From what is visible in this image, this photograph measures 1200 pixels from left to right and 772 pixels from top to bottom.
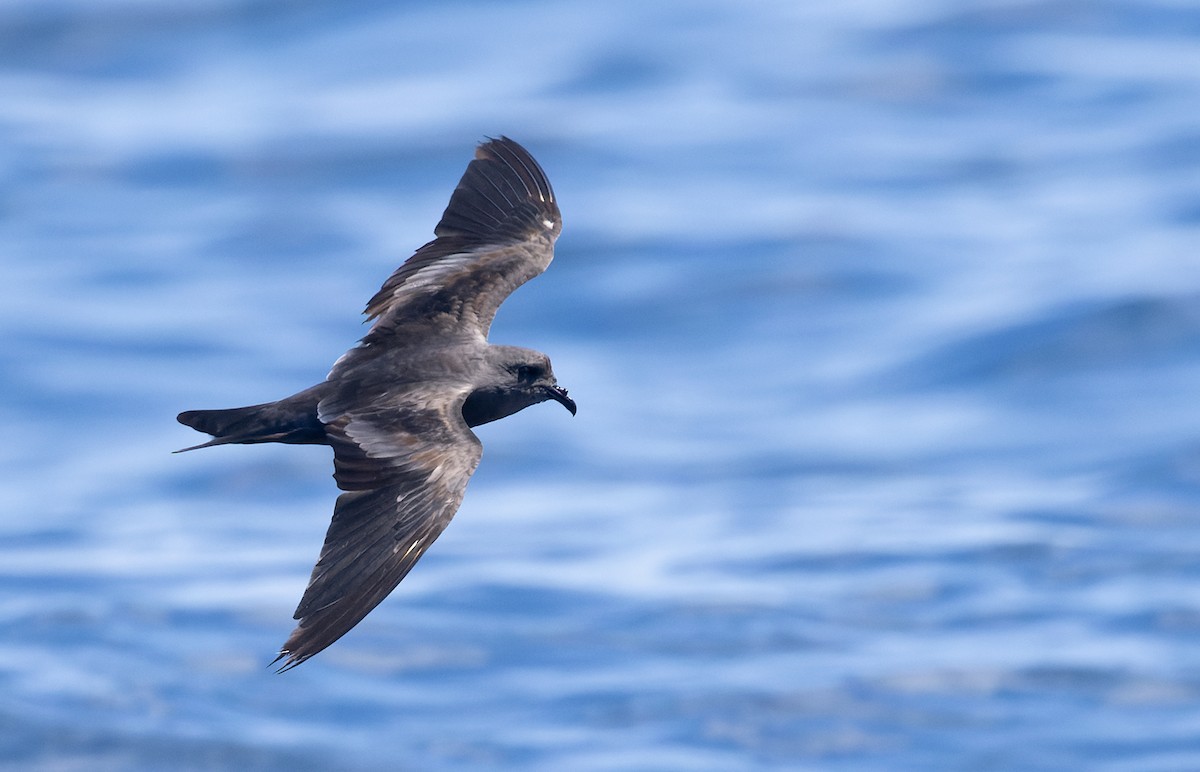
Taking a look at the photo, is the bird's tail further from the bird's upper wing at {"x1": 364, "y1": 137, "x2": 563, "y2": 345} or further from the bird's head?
the bird's upper wing at {"x1": 364, "y1": 137, "x2": 563, "y2": 345}

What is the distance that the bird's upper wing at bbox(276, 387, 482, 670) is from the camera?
863 centimetres

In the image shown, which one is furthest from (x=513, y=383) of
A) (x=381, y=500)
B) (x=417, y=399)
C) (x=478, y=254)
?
(x=478, y=254)

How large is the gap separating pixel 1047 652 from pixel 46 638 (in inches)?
768

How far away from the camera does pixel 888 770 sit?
35125 mm

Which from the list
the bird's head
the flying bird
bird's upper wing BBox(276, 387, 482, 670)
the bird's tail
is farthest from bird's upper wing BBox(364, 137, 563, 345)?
bird's upper wing BBox(276, 387, 482, 670)

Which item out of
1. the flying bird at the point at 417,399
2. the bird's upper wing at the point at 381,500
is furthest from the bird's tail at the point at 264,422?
the bird's upper wing at the point at 381,500

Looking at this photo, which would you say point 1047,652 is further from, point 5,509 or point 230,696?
point 5,509

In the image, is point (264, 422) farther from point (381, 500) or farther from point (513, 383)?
point (513, 383)

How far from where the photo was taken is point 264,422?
31.8 ft

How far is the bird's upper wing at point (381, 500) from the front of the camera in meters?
8.63

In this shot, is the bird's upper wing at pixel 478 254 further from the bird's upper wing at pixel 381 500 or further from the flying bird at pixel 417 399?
the bird's upper wing at pixel 381 500

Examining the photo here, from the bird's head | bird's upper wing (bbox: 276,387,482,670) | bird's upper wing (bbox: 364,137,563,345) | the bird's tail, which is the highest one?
bird's upper wing (bbox: 364,137,563,345)

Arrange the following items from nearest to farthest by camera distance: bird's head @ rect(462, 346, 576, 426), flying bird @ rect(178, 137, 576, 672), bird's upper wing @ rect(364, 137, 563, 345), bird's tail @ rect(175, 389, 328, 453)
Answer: flying bird @ rect(178, 137, 576, 672) → bird's tail @ rect(175, 389, 328, 453) → bird's head @ rect(462, 346, 576, 426) → bird's upper wing @ rect(364, 137, 563, 345)

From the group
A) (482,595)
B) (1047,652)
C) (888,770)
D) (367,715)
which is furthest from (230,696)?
(1047,652)
